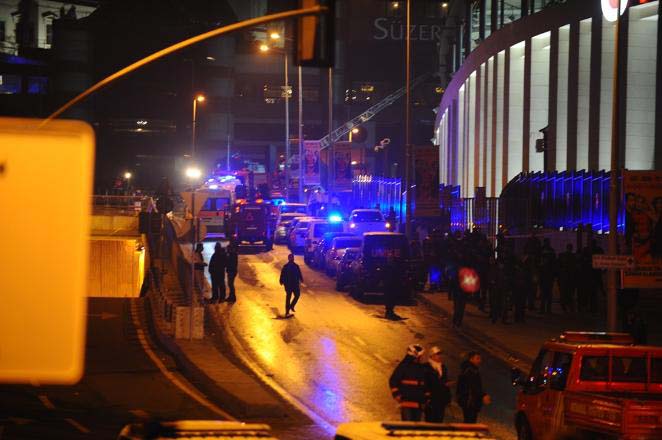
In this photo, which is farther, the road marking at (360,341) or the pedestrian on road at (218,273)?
the pedestrian on road at (218,273)

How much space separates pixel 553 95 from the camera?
175ft

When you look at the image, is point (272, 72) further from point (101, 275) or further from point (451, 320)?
point (451, 320)

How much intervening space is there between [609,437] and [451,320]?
54.3 ft

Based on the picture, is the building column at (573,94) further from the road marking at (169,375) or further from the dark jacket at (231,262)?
the road marking at (169,375)

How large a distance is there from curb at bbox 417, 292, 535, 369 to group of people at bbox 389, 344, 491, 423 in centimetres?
738

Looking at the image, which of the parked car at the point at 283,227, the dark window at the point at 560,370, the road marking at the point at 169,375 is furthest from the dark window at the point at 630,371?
the parked car at the point at 283,227

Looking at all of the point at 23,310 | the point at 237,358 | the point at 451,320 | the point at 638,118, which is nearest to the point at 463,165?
the point at 638,118

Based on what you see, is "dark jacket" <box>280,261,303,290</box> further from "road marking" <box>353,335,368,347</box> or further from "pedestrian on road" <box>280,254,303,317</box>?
"road marking" <box>353,335,368,347</box>

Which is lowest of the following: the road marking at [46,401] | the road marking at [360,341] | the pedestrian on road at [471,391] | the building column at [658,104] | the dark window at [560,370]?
the road marking at [46,401]

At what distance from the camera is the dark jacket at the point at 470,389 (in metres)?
13.8

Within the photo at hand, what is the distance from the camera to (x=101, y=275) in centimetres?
3850

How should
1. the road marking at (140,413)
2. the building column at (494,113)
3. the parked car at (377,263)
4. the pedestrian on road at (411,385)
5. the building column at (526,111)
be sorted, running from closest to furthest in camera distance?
the pedestrian on road at (411,385)
the road marking at (140,413)
the parked car at (377,263)
the building column at (526,111)
the building column at (494,113)

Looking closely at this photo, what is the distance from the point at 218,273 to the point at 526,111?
106 ft

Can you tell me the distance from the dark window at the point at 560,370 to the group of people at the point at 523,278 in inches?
491
